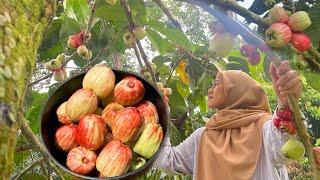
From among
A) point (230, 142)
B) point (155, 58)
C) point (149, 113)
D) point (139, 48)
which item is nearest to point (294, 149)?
point (149, 113)

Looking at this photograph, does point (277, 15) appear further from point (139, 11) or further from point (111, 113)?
point (139, 11)

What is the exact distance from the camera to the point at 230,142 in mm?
2441

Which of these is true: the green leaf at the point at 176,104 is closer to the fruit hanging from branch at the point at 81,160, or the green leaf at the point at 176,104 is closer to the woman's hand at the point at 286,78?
the woman's hand at the point at 286,78

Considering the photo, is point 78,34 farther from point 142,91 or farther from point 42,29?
point 42,29

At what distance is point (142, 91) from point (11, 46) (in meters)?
0.46

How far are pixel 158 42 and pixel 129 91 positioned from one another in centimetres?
143

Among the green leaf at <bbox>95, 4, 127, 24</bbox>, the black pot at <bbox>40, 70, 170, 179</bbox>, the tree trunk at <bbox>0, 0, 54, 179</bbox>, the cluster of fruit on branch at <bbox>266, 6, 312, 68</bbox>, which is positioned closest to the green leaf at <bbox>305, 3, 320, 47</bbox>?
the cluster of fruit on branch at <bbox>266, 6, 312, 68</bbox>

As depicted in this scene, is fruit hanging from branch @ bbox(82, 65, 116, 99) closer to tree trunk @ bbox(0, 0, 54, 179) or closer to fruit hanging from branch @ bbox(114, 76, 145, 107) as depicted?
fruit hanging from branch @ bbox(114, 76, 145, 107)

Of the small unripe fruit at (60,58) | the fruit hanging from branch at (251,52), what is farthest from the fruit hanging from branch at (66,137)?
the small unripe fruit at (60,58)

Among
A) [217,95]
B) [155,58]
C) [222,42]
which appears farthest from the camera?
[155,58]

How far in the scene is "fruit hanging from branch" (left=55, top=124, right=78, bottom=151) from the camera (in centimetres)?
101

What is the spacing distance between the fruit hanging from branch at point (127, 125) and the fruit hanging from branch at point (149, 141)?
0.02m

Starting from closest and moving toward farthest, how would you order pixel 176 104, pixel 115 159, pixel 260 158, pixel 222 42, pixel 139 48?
pixel 115 159
pixel 222 42
pixel 139 48
pixel 260 158
pixel 176 104

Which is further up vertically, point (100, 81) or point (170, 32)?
point (170, 32)
